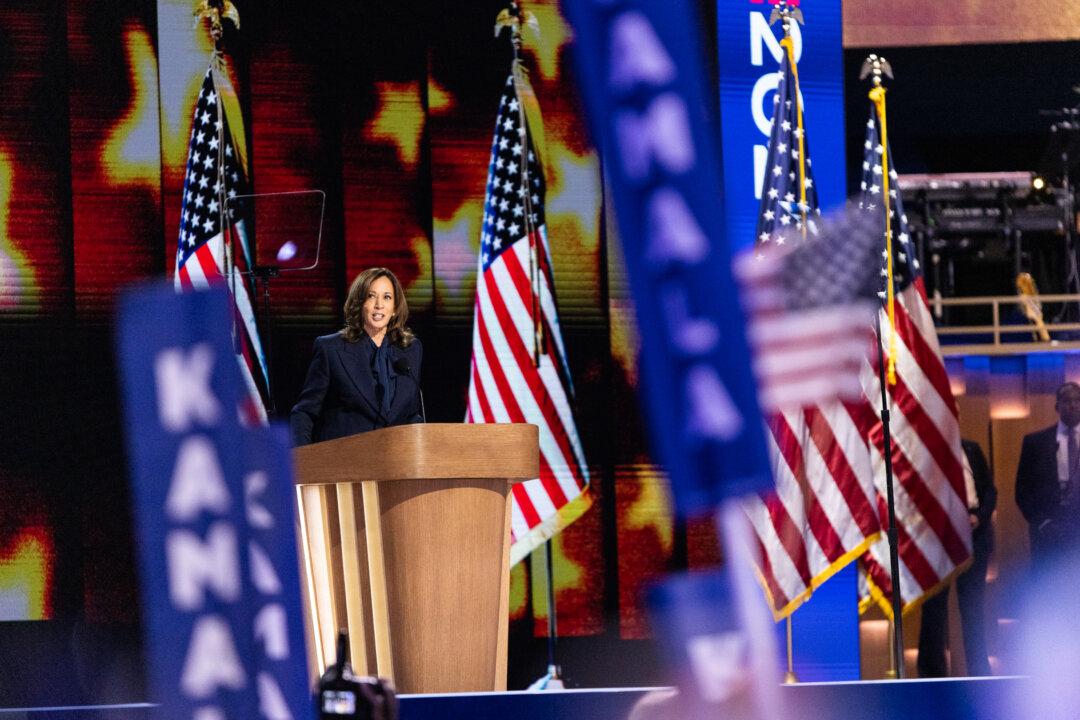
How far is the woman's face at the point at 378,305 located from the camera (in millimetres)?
3686

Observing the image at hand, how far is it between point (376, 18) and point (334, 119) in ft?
1.47

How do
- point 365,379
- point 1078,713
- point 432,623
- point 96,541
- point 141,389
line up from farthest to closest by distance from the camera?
point 96,541, point 365,379, point 432,623, point 1078,713, point 141,389

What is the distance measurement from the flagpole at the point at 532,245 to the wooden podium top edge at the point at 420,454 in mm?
2509

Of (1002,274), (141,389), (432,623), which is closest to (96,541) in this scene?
(432,623)

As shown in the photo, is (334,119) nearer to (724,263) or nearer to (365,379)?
(365,379)

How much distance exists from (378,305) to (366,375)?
192mm

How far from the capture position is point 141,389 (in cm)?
106

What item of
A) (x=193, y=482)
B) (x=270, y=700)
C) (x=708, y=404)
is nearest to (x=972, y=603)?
(x=270, y=700)

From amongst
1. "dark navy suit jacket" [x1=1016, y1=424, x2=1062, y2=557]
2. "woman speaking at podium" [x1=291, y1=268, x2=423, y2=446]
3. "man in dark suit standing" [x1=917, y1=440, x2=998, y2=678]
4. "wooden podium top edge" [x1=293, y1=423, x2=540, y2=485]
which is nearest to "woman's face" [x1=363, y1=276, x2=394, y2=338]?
"woman speaking at podium" [x1=291, y1=268, x2=423, y2=446]

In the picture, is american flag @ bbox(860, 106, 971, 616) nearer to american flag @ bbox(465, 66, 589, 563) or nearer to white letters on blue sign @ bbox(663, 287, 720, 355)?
american flag @ bbox(465, 66, 589, 563)

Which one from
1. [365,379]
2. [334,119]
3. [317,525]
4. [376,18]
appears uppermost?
[376,18]

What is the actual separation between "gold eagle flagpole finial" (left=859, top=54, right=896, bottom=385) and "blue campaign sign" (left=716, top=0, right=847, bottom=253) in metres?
0.28

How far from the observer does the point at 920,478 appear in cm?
543

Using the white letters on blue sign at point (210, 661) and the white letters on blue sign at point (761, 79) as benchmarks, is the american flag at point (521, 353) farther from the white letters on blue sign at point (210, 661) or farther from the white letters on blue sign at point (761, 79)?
the white letters on blue sign at point (210, 661)
